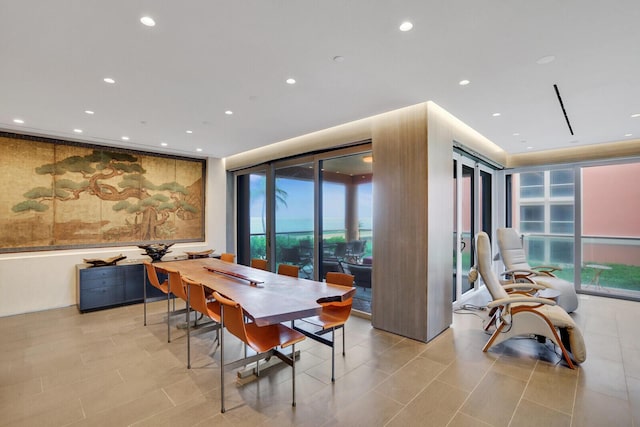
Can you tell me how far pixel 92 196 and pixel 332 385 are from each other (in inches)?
209

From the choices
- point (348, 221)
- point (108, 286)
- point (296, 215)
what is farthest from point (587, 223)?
point (108, 286)

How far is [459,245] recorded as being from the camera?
4855mm

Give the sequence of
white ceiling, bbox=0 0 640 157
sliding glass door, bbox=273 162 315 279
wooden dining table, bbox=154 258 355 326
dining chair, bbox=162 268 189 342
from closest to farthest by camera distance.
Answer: white ceiling, bbox=0 0 640 157 < wooden dining table, bbox=154 258 355 326 < dining chair, bbox=162 268 189 342 < sliding glass door, bbox=273 162 315 279

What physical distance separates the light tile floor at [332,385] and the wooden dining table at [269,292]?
80cm

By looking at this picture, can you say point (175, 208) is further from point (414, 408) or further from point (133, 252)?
point (414, 408)

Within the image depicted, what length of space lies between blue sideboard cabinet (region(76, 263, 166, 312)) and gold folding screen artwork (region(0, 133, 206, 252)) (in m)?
0.75

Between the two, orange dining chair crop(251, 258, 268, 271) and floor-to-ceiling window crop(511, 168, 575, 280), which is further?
floor-to-ceiling window crop(511, 168, 575, 280)

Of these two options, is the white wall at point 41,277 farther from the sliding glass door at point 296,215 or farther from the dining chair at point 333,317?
the dining chair at point 333,317

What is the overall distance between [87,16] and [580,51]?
373cm

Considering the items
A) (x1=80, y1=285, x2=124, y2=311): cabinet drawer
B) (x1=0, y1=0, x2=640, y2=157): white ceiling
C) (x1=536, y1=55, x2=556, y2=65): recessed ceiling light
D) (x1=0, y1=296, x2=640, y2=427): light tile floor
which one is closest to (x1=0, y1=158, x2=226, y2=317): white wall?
(x1=80, y1=285, x2=124, y2=311): cabinet drawer

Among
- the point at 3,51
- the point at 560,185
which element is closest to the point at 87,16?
the point at 3,51

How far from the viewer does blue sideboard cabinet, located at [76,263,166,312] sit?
4727mm

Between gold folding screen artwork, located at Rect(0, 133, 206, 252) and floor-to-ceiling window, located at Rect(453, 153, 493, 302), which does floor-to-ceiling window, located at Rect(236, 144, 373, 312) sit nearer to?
floor-to-ceiling window, located at Rect(453, 153, 493, 302)

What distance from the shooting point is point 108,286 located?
4.94 meters
